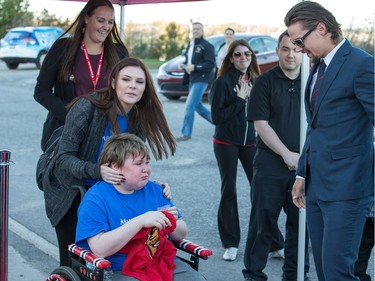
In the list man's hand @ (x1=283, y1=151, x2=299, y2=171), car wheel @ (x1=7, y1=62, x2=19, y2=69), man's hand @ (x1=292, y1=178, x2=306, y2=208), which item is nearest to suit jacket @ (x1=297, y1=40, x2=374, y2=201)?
man's hand @ (x1=292, y1=178, x2=306, y2=208)

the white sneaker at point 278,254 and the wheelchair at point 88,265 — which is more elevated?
the wheelchair at point 88,265

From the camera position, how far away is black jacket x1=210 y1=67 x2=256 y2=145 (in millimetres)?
6211

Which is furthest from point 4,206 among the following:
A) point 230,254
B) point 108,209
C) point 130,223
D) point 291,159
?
point 230,254

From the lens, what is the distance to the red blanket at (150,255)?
12.7 ft

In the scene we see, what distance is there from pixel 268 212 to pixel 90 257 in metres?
1.93

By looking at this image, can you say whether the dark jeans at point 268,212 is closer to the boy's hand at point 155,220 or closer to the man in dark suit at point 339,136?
the man in dark suit at point 339,136

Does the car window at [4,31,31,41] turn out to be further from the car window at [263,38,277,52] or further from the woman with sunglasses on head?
the woman with sunglasses on head

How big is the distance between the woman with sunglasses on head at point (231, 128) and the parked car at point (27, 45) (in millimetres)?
21910

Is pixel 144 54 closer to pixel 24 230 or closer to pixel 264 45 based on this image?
pixel 264 45

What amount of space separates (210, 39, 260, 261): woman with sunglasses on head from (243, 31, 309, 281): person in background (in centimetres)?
77

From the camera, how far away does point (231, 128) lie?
6203 millimetres

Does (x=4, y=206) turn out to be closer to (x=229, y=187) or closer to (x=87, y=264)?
(x=87, y=264)

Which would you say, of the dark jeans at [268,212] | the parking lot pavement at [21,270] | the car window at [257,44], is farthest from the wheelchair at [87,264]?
the car window at [257,44]

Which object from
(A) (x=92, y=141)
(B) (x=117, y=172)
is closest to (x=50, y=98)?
(A) (x=92, y=141)
